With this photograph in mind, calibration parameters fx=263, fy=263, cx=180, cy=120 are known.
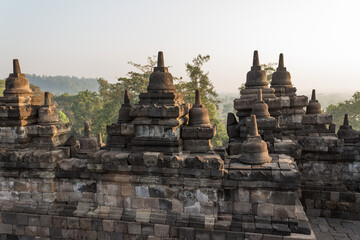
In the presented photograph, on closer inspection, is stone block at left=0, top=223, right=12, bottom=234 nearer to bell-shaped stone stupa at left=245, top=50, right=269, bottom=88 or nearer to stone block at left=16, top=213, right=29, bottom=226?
stone block at left=16, top=213, right=29, bottom=226

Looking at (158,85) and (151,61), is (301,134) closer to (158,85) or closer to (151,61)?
(158,85)

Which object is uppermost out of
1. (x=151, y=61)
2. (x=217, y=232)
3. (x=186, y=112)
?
(x=151, y=61)

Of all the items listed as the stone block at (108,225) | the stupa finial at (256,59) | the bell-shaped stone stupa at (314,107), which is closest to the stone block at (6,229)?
the stone block at (108,225)

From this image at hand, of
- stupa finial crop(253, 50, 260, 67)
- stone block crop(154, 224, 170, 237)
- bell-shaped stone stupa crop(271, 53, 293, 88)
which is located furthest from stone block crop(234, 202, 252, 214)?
bell-shaped stone stupa crop(271, 53, 293, 88)

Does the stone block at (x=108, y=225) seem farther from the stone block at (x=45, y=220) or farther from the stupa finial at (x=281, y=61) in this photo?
the stupa finial at (x=281, y=61)

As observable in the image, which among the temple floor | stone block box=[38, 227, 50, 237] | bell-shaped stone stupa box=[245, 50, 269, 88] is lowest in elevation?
the temple floor

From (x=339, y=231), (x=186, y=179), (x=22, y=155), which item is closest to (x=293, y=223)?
(x=186, y=179)

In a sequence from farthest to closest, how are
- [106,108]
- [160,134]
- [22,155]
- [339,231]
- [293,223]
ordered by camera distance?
1. [106,108]
2. [339,231]
3. [22,155]
4. [160,134]
5. [293,223]

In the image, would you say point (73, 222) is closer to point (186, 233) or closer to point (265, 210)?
point (186, 233)

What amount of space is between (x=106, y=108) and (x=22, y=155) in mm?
24655

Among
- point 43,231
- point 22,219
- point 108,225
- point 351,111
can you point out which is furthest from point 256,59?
point 351,111

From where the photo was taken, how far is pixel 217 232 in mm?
5406

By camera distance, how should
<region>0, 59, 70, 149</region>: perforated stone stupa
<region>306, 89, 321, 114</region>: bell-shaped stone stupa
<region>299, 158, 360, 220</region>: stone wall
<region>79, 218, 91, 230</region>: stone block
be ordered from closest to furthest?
<region>79, 218, 91, 230</region>: stone block < <region>0, 59, 70, 149</region>: perforated stone stupa < <region>299, 158, 360, 220</region>: stone wall < <region>306, 89, 321, 114</region>: bell-shaped stone stupa

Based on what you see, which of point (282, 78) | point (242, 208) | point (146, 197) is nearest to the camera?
point (242, 208)
